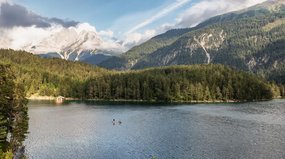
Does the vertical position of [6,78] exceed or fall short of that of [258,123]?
it exceeds it

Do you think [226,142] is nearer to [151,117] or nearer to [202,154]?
[202,154]

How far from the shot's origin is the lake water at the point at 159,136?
103250 millimetres

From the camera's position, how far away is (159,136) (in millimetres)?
131250

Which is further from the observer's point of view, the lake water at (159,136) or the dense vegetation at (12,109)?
the lake water at (159,136)

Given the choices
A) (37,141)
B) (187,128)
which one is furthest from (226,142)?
(37,141)

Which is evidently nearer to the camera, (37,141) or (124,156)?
(124,156)

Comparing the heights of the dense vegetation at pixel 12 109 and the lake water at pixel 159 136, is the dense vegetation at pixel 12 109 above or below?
above

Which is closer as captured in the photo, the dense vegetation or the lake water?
the dense vegetation

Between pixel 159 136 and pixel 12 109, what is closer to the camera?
pixel 12 109

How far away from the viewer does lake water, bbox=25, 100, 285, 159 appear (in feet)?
339

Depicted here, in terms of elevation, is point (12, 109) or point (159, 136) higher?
point (12, 109)

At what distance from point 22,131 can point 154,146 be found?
40.2 m

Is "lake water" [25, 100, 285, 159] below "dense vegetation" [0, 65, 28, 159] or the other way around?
below

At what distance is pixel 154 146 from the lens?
11350 cm
